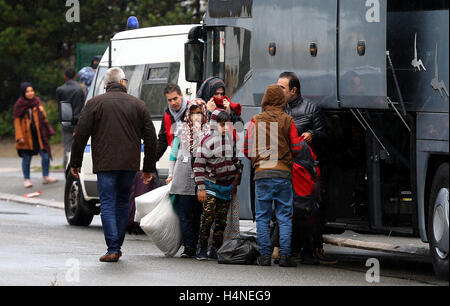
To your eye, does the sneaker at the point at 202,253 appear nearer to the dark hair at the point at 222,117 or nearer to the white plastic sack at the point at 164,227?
the white plastic sack at the point at 164,227

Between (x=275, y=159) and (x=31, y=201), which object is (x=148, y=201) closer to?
(x=275, y=159)

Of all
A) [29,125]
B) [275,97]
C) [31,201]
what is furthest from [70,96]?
[275,97]

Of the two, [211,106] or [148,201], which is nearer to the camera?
[211,106]

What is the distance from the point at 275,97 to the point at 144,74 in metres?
4.52

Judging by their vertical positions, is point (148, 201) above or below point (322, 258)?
above

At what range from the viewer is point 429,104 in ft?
32.0

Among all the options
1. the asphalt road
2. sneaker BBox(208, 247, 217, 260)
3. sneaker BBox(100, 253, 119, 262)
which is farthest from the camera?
sneaker BBox(208, 247, 217, 260)

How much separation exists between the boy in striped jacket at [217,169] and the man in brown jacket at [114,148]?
1.61ft

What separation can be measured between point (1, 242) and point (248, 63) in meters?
3.25

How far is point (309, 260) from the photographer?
11500 mm

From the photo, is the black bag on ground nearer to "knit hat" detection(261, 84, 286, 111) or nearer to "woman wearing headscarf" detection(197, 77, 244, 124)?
"woman wearing headscarf" detection(197, 77, 244, 124)

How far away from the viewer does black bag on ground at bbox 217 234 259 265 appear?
441 inches

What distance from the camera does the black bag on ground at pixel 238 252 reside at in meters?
11.2

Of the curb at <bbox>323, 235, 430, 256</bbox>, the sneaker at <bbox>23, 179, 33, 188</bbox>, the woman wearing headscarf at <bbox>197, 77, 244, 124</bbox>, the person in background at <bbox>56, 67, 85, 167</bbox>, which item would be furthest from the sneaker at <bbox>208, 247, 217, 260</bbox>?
the sneaker at <bbox>23, 179, 33, 188</bbox>
